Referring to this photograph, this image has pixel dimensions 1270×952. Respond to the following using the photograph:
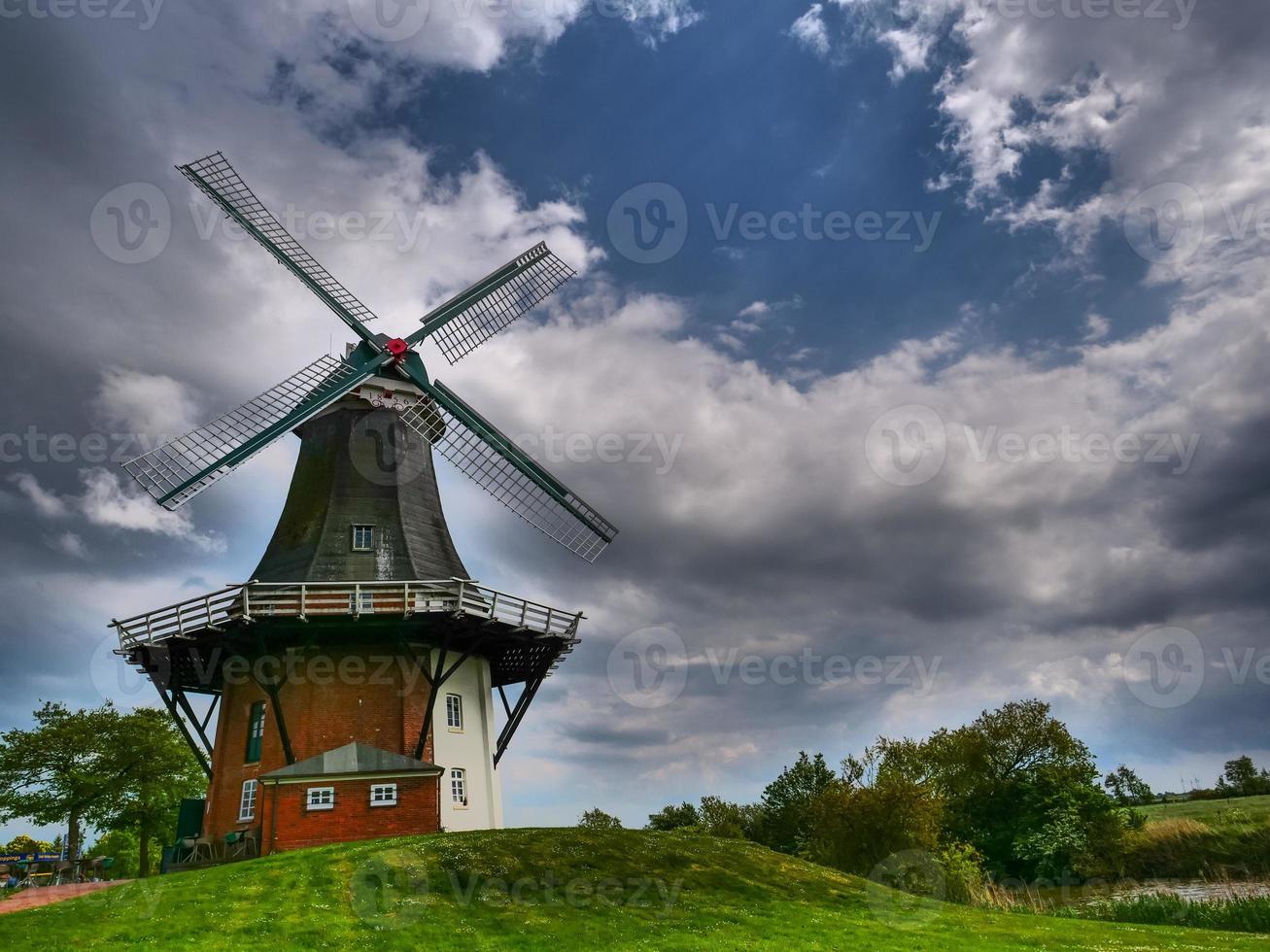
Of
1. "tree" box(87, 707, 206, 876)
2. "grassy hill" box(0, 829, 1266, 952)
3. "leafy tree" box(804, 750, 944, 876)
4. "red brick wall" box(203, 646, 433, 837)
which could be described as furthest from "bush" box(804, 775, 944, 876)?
"tree" box(87, 707, 206, 876)

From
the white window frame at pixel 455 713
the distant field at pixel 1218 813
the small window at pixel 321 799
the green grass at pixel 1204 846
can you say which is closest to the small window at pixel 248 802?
the small window at pixel 321 799

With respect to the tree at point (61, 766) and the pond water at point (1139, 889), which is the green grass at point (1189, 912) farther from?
the tree at point (61, 766)

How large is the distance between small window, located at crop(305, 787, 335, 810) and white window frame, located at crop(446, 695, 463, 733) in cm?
447

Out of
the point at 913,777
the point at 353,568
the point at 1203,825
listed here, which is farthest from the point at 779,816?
the point at 353,568

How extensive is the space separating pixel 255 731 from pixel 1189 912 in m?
28.1

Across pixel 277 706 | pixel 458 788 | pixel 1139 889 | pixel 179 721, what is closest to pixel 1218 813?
pixel 1139 889

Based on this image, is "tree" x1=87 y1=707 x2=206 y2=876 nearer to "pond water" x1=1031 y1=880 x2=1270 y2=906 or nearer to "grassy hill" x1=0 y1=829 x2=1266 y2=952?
"grassy hill" x1=0 y1=829 x2=1266 y2=952

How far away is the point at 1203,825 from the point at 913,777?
44.1 feet

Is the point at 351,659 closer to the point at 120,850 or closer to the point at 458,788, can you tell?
the point at 458,788

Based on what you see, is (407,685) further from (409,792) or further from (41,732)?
(41,732)

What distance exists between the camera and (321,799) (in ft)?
81.5

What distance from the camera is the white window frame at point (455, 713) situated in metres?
28.6

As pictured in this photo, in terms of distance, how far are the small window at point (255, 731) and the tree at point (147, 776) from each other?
17.2 m

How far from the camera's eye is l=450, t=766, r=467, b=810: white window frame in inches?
1087
